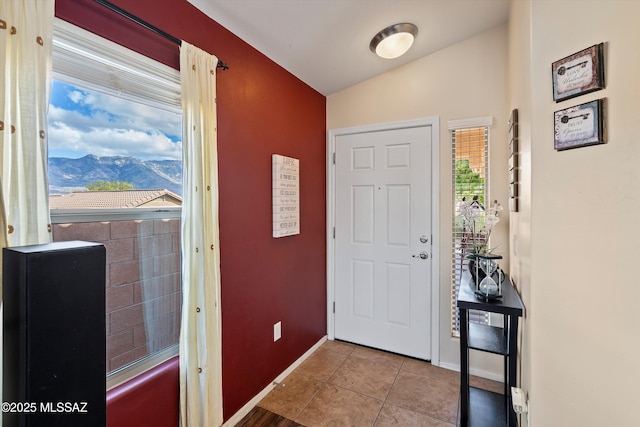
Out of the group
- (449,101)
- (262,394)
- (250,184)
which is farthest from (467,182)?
(262,394)

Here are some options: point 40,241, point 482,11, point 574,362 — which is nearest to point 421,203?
point 482,11

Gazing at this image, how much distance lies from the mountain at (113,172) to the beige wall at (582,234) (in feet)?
5.44

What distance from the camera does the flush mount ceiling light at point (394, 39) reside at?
1938mm

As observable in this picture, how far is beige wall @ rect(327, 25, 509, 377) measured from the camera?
7.08ft

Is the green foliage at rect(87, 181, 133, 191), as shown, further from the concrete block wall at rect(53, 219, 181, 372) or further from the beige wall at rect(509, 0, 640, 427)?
the beige wall at rect(509, 0, 640, 427)

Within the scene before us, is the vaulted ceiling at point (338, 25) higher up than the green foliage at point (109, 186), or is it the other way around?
the vaulted ceiling at point (338, 25)

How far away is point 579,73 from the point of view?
103 centimetres

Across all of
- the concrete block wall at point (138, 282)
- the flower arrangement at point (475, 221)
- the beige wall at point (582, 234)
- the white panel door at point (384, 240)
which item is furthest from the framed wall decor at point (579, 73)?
the concrete block wall at point (138, 282)

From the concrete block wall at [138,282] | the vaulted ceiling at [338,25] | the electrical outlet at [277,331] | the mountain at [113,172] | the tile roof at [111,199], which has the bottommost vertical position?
the electrical outlet at [277,331]

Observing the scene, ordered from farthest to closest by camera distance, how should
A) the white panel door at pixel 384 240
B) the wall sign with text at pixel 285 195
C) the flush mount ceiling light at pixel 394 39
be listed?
the white panel door at pixel 384 240
the wall sign with text at pixel 285 195
the flush mount ceiling light at pixel 394 39

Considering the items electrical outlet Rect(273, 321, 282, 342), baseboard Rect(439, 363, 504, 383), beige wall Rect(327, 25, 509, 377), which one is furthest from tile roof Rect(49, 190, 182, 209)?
baseboard Rect(439, 363, 504, 383)

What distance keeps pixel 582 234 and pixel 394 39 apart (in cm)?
162

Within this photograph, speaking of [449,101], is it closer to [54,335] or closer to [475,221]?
[475,221]

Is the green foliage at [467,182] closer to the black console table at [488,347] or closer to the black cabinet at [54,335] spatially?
the black console table at [488,347]
